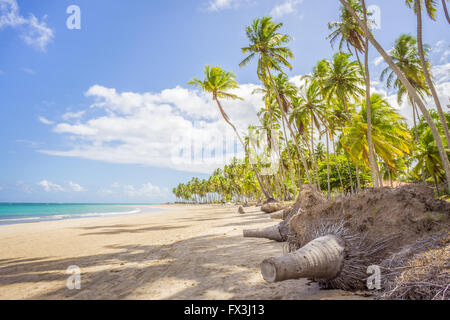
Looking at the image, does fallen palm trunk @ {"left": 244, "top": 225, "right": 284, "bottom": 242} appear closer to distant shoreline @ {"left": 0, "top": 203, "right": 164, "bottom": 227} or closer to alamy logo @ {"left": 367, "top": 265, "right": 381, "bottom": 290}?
alamy logo @ {"left": 367, "top": 265, "right": 381, "bottom": 290}

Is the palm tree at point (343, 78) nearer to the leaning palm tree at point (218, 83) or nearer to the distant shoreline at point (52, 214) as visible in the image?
the leaning palm tree at point (218, 83)

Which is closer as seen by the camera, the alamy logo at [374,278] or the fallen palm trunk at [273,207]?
the alamy logo at [374,278]

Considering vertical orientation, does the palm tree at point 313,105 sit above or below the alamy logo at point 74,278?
above

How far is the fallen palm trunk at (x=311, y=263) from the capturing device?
2445 mm

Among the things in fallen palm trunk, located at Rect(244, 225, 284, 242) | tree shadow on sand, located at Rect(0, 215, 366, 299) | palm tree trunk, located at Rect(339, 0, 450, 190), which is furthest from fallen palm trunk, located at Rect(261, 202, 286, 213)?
tree shadow on sand, located at Rect(0, 215, 366, 299)

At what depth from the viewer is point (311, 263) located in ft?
8.55

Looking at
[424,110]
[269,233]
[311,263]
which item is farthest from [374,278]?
[424,110]

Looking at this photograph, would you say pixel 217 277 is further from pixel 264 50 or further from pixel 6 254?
pixel 264 50

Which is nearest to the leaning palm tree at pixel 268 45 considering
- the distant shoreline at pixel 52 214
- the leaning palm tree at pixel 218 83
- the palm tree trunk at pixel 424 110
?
the leaning palm tree at pixel 218 83

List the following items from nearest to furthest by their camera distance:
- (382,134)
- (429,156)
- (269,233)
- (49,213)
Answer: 1. (269,233)
2. (382,134)
3. (429,156)
4. (49,213)

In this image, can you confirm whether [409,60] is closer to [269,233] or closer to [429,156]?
[429,156]

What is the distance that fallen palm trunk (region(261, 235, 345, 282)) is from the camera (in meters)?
2.45

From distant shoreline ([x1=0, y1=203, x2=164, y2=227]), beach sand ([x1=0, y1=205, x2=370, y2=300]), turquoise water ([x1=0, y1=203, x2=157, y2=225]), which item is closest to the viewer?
beach sand ([x1=0, y1=205, x2=370, y2=300])
